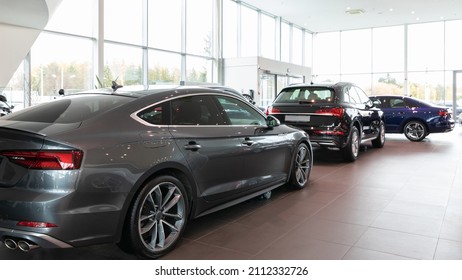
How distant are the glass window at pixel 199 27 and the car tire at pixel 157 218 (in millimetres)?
13282

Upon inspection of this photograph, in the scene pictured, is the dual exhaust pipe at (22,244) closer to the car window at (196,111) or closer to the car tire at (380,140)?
the car window at (196,111)

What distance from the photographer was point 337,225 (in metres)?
3.87

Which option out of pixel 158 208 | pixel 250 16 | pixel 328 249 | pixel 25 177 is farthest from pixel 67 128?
pixel 250 16

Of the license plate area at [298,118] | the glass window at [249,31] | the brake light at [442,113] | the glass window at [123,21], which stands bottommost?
the license plate area at [298,118]

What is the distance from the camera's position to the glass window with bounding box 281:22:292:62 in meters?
22.5

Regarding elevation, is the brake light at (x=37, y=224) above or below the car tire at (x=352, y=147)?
below

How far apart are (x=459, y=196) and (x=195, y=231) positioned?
11.4 ft

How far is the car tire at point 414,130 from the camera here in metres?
11.4

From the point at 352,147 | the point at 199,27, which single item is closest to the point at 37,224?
the point at 352,147

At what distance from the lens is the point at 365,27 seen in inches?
941

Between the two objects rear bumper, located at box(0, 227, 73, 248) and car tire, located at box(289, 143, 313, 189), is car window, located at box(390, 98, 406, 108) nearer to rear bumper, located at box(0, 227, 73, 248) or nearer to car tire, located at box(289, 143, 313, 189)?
car tire, located at box(289, 143, 313, 189)

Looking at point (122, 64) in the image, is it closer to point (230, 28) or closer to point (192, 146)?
point (230, 28)

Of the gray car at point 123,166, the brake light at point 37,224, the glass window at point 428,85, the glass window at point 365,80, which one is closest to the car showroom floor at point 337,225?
the gray car at point 123,166

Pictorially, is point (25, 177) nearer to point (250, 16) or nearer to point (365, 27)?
point (250, 16)
